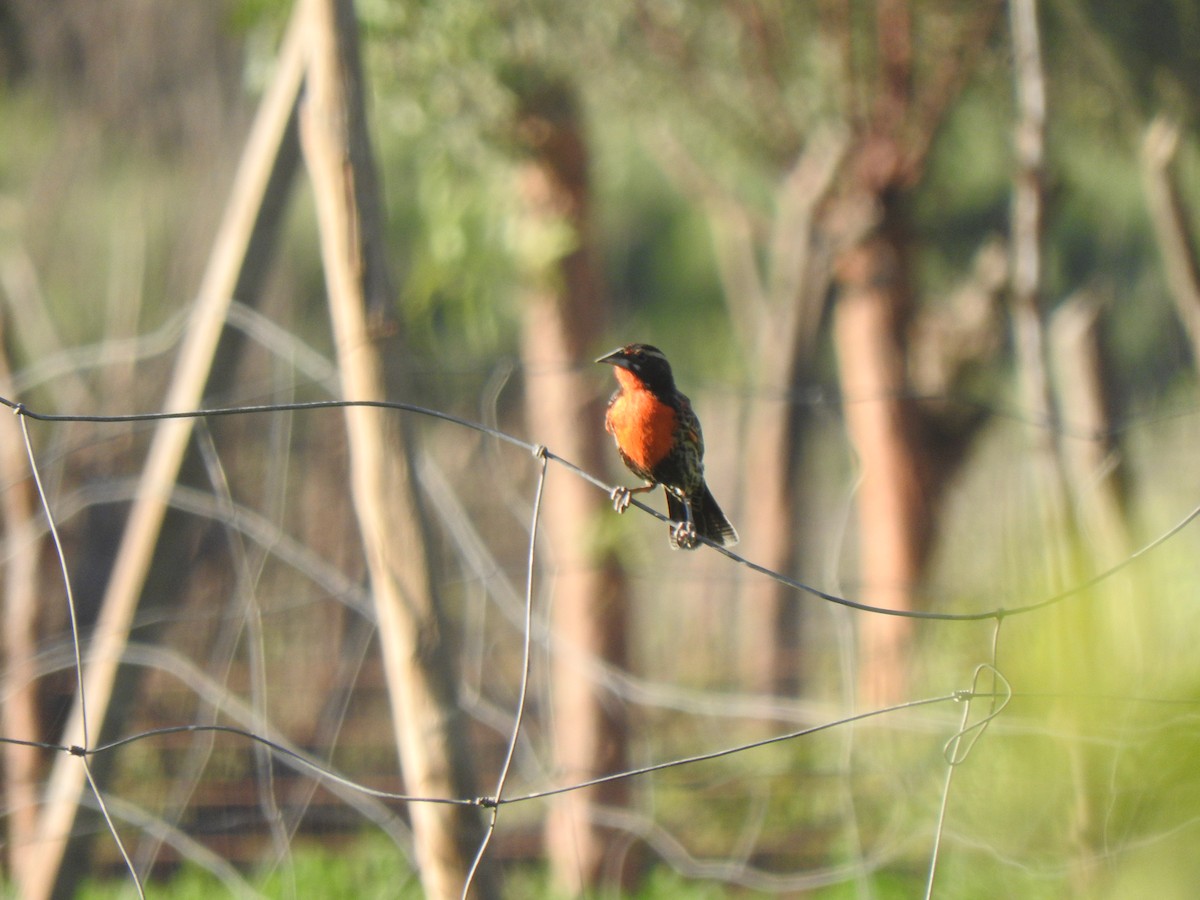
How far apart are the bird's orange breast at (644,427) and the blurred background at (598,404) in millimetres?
1262

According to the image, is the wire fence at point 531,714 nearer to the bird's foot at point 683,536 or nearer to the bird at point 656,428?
the bird at point 656,428

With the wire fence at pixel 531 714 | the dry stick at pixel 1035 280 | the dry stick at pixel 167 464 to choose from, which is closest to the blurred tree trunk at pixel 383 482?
the wire fence at pixel 531 714

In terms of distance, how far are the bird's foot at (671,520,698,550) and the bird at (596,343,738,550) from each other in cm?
2

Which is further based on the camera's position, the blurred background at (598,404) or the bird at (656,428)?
the blurred background at (598,404)

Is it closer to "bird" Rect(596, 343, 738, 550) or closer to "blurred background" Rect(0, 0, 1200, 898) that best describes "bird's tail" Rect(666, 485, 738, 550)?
"bird" Rect(596, 343, 738, 550)

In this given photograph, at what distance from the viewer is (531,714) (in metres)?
7.71

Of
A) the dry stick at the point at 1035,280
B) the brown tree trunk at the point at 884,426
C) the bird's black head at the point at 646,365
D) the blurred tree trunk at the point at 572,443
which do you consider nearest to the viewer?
the bird's black head at the point at 646,365

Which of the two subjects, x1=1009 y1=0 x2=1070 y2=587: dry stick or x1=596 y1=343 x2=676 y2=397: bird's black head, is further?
x1=1009 y1=0 x2=1070 y2=587: dry stick

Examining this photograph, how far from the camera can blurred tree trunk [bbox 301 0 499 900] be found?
2.94 metres

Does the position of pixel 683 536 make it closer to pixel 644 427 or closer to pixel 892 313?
pixel 644 427

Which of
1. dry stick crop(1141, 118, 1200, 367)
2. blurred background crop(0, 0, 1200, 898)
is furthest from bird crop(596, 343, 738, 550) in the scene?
dry stick crop(1141, 118, 1200, 367)

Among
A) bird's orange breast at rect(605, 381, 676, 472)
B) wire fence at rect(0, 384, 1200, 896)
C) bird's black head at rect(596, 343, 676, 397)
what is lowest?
wire fence at rect(0, 384, 1200, 896)

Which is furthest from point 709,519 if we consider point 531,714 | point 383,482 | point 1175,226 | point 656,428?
point 531,714

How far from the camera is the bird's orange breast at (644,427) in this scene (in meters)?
3.24
